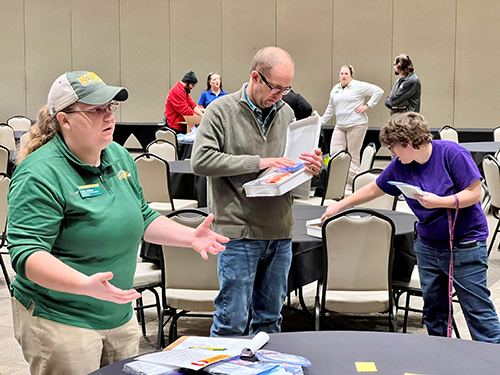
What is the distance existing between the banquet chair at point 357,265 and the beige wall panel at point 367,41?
1049 cm

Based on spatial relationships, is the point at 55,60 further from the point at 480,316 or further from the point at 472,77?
the point at 480,316

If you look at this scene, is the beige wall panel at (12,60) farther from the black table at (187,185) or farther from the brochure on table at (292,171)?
the brochure on table at (292,171)

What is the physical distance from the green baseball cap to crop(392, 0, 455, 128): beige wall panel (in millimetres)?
12440

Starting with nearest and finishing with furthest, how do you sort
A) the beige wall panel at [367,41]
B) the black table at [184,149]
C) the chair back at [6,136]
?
the black table at [184,149] → the chair back at [6,136] → the beige wall panel at [367,41]

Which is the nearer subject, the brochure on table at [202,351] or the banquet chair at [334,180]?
the brochure on table at [202,351]

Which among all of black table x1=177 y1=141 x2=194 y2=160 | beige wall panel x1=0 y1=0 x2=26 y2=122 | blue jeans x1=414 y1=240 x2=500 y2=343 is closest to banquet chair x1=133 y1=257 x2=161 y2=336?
blue jeans x1=414 y1=240 x2=500 y2=343

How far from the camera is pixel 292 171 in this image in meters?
2.71

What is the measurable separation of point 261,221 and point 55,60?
1415cm

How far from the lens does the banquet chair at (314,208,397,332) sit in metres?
3.61

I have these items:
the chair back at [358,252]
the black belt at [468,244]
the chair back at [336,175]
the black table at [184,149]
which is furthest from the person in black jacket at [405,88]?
the black belt at [468,244]

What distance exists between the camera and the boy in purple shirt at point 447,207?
3.06 meters

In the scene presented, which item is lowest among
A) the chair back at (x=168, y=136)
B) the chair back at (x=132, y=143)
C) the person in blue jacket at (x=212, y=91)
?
the chair back at (x=132, y=143)

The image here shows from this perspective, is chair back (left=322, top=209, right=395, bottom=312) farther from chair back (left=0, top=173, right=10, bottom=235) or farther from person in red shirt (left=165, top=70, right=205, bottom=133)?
person in red shirt (left=165, top=70, right=205, bottom=133)

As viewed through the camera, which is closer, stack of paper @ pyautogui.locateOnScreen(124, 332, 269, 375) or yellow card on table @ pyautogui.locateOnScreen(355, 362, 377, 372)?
stack of paper @ pyautogui.locateOnScreen(124, 332, 269, 375)
